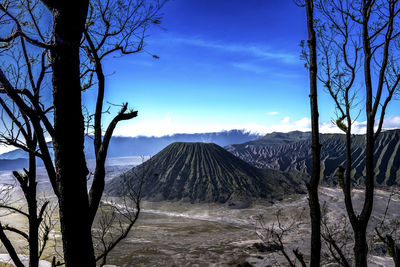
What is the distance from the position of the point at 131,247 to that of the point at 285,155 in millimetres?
88280

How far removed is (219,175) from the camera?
72438mm

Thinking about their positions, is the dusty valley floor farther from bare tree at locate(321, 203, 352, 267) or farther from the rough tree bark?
the rough tree bark

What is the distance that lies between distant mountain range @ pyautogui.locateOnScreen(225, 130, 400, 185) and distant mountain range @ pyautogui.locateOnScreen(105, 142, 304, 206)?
1753 centimetres

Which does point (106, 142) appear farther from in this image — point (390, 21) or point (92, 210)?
point (390, 21)

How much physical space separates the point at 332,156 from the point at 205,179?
179ft

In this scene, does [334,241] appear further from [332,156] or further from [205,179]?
[332,156]

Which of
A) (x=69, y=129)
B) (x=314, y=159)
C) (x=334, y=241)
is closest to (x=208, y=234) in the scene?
(x=334, y=241)

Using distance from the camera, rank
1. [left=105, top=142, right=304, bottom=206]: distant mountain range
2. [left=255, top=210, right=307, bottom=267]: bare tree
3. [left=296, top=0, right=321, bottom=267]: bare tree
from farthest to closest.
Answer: [left=105, top=142, right=304, bottom=206]: distant mountain range
[left=255, top=210, right=307, bottom=267]: bare tree
[left=296, top=0, right=321, bottom=267]: bare tree

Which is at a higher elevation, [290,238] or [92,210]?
[92,210]

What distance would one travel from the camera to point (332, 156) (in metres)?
97.6

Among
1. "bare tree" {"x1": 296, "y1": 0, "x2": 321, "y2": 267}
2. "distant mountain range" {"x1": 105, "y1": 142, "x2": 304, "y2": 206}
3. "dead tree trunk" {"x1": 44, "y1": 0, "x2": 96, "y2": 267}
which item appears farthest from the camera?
"distant mountain range" {"x1": 105, "y1": 142, "x2": 304, "y2": 206}

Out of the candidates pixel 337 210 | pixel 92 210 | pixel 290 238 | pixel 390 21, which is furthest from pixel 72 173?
pixel 337 210

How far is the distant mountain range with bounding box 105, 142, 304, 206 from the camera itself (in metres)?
63.5

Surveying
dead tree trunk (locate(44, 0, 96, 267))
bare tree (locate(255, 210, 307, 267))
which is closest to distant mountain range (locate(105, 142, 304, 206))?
bare tree (locate(255, 210, 307, 267))
